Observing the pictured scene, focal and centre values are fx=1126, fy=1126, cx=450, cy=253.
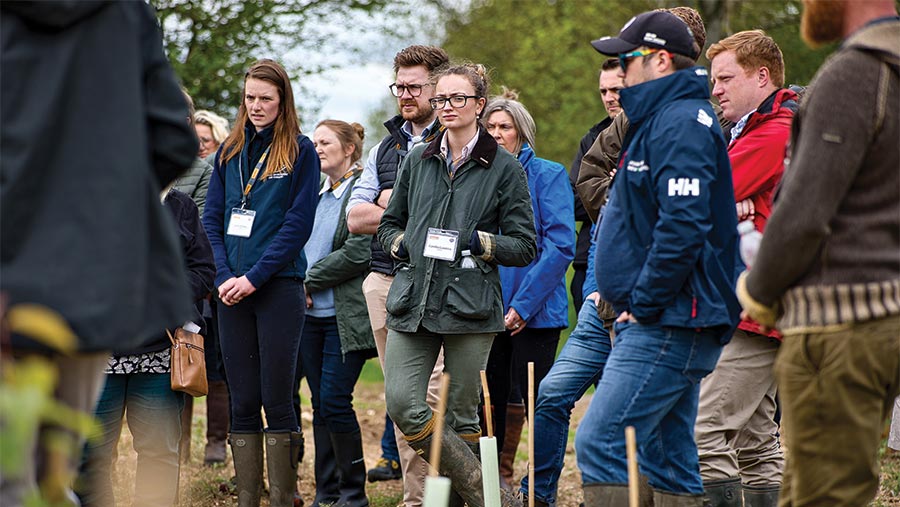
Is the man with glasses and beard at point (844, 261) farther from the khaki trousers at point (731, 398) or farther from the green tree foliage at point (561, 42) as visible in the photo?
the green tree foliage at point (561, 42)

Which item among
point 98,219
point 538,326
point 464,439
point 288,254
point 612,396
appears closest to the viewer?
point 98,219

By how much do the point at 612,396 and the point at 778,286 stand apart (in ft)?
2.73

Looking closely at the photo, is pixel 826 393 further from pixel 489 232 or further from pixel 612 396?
pixel 489 232

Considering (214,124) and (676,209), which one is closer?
(676,209)

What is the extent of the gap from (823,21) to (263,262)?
335cm

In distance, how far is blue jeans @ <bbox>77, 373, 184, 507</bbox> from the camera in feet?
17.6

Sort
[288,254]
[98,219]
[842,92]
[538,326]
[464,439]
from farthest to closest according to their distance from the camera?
[538,326] < [288,254] < [464,439] < [842,92] < [98,219]

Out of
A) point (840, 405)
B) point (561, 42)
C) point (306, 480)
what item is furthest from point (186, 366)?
point (561, 42)

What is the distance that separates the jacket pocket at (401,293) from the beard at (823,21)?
2.43 meters

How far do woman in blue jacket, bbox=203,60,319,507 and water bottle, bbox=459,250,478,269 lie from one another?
3.50 feet

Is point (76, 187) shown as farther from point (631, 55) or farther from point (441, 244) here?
point (441, 244)

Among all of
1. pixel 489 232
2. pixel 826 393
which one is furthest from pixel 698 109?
pixel 489 232

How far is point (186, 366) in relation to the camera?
5465 millimetres

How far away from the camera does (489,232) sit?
559cm
